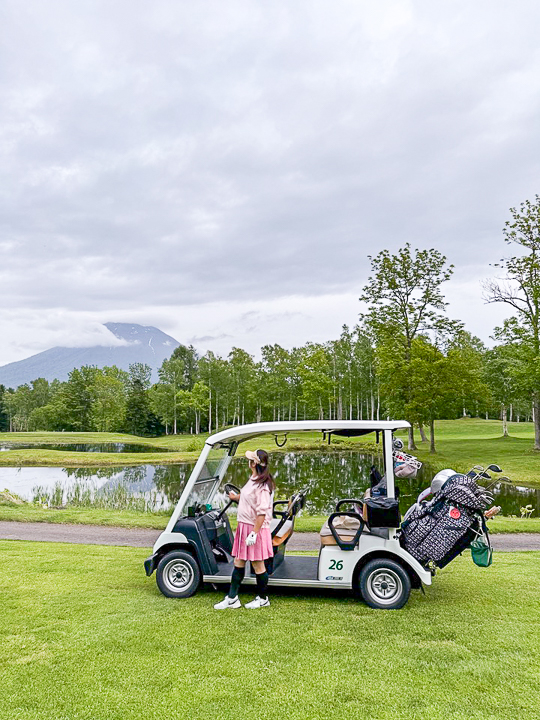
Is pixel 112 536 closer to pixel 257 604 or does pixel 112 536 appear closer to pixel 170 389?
pixel 257 604

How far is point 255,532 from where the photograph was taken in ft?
20.2

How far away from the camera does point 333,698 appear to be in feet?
13.7

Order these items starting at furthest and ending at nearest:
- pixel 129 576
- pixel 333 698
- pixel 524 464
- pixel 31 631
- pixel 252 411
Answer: pixel 252 411
pixel 524 464
pixel 129 576
pixel 31 631
pixel 333 698

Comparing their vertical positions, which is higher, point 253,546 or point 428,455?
point 253,546

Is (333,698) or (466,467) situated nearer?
(333,698)

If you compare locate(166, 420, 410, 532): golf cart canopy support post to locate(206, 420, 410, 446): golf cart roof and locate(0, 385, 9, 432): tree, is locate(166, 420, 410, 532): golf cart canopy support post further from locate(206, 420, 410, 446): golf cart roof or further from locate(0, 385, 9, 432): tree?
locate(0, 385, 9, 432): tree

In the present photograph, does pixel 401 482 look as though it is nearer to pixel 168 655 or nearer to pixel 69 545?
pixel 69 545

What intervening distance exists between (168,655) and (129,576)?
10.4ft

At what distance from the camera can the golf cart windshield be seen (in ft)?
22.7

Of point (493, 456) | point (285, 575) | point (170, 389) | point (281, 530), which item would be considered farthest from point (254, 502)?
point (170, 389)

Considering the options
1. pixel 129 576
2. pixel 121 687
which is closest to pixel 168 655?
pixel 121 687

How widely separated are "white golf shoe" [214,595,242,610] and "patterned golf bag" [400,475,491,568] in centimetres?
199

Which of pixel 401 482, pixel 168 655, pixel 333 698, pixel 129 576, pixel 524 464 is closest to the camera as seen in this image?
pixel 333 698

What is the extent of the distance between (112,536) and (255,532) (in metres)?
7.07
